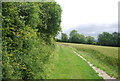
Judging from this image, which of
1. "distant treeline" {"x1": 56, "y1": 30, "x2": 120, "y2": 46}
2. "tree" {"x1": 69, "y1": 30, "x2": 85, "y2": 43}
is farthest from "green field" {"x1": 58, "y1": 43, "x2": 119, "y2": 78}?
"tree" {"x1": 69, "y1": 30, "x2": 85, "y2": 43}

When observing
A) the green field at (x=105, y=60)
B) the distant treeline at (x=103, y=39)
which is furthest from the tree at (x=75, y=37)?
the green field at (x=105, y=60)

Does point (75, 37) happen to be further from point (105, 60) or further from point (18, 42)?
point (18, 42)

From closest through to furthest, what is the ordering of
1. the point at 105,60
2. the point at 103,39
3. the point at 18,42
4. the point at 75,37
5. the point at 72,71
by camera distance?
the point at 18,42, the point at 72,71, the point at 105,60, the point at 103,39, the point at 75,37

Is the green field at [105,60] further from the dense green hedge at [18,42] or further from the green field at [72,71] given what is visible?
the dense green hedge at [18,42]

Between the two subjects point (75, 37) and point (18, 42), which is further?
point (75, 37)

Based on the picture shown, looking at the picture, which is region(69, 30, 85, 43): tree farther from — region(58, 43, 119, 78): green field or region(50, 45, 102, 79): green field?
region(50, 45, 102, 79): green field

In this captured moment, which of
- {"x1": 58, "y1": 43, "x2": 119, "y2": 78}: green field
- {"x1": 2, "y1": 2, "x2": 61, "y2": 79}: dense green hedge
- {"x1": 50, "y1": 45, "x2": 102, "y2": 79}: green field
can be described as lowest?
{"x1": 58, "y1": 43, "x2": 119, "y2": 78}: green field

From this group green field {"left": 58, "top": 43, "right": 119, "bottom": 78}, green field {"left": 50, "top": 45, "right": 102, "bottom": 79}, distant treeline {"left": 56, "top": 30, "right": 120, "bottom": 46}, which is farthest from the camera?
distant treeline {"left": 56, "top": 30, "right": 120, "bottom": 46}

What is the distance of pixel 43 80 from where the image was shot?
18.6 feet

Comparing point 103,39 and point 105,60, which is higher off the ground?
point 103,39

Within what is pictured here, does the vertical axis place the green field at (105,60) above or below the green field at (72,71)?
below

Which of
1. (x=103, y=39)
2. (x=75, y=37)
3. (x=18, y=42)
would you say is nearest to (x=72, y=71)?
(x=18, y=42)

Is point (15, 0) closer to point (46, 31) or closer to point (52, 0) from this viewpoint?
point (52, 0)

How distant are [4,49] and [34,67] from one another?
1.93m
